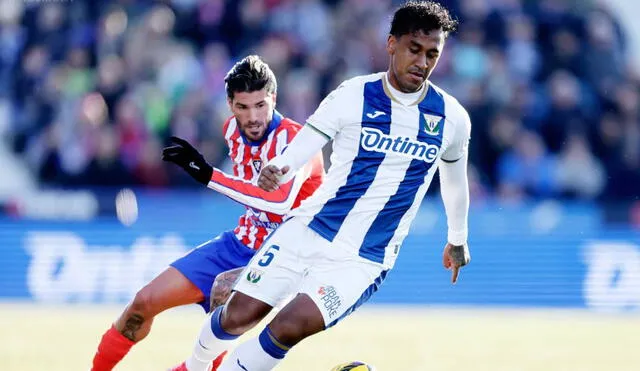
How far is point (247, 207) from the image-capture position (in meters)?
6.98

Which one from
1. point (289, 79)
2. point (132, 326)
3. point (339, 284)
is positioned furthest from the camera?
point (289, 79)

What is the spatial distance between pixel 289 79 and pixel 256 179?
7.95 metres

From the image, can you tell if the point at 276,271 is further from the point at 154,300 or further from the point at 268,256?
the point at 154,300

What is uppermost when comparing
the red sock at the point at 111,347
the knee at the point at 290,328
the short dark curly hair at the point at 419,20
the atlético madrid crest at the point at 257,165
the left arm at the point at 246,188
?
the short dark curly hair at the point at 419,20

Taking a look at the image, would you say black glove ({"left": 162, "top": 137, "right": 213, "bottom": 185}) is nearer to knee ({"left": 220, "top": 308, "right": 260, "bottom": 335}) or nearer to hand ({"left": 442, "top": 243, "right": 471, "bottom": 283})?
knee ({"left": 220, "top": 308, "right": 260, "bottom": 335})

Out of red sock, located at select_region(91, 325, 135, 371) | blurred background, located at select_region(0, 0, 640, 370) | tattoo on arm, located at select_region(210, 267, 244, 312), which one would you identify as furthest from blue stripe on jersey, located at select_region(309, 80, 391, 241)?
blurred background, located at select_region(0, 0, 640, 370)

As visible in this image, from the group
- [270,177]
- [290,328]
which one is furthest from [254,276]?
[270,177]

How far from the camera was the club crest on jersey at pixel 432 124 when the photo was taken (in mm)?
6105

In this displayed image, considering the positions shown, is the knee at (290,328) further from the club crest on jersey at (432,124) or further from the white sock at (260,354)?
the club crest on jersey at (432,124)

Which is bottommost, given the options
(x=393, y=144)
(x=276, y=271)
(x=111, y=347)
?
(x=111, y=347)

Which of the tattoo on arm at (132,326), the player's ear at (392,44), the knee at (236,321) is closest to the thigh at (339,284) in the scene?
the knee at (236,321)

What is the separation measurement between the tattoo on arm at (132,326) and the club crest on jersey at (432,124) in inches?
85.0

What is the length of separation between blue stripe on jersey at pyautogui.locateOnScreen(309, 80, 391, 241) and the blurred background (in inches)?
269

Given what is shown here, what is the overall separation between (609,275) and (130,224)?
544cm
